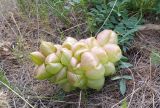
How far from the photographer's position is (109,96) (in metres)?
1.81

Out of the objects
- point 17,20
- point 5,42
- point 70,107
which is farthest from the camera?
point 17,20

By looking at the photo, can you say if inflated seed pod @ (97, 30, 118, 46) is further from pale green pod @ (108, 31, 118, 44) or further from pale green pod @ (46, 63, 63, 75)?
pale green pod @ (46, 63, 63, 75)

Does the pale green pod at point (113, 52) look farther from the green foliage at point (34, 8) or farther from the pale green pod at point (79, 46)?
the green foliage at point (34, 8)

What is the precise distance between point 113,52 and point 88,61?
130mm

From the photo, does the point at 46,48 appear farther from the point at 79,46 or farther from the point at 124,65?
the point at 124,65

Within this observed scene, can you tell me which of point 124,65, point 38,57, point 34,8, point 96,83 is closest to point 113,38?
point 124,65

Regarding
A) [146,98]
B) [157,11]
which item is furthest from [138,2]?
[146,98]

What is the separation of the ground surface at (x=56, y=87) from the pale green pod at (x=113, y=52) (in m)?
0.12

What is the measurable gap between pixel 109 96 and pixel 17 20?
2.72ft

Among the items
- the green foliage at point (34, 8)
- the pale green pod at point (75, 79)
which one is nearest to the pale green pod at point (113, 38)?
the pale green pod at point (75, 79)

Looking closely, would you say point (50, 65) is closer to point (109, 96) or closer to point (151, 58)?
point (109, 96)

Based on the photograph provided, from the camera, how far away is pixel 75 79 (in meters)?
1.71

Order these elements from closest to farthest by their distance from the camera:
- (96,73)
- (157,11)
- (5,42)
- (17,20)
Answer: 1. (96,73)
2. (157,11)
3. (5,42)
4. (17,20)

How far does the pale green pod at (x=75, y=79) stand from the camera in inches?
67.2
